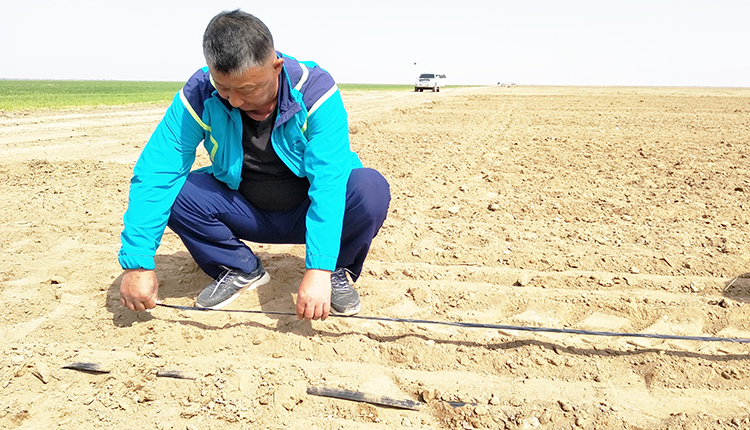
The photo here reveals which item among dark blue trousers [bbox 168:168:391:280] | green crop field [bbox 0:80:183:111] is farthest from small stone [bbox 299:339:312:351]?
green crop field [bbox 0:80:183:111]

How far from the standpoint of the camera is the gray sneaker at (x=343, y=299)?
2.48 metres

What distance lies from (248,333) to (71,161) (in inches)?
184

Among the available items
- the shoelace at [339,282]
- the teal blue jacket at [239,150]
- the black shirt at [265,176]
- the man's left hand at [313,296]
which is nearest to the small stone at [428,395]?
the man's left hand at [313,296]

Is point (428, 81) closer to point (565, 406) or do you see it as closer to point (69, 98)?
point (69, 98)

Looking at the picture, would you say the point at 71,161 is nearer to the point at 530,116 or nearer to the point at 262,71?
the point at 262,71

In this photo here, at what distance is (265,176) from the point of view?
2436 millimetres

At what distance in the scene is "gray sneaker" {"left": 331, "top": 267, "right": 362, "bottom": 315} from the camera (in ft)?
8.15

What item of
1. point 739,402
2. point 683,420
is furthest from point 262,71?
point 739,402

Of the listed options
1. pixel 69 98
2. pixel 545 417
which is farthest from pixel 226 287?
pixel 69 98

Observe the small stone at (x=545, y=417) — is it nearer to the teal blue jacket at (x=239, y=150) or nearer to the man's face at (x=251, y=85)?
the teal blue jacket at (x=239, y=150)

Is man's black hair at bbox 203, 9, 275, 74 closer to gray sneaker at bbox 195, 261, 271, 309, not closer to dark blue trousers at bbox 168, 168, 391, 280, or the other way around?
dark blue trousers at bbox 168, 168, 391, 280

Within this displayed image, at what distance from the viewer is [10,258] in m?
3.13

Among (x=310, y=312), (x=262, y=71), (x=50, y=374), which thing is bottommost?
(x=50, y=374)

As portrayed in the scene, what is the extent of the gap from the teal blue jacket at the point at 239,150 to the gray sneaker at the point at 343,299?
1.56 feet
